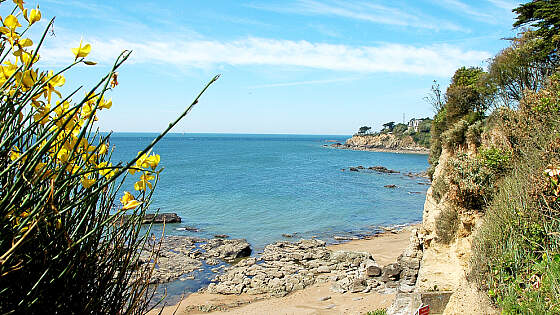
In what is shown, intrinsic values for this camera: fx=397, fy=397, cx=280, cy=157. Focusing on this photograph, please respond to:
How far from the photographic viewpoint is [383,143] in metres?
129

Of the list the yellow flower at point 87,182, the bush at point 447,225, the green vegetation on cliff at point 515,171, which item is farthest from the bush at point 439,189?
the yellow flower at point 87,182

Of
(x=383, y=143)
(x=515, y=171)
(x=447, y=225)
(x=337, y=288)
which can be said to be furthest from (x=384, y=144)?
(x=515, y=171)

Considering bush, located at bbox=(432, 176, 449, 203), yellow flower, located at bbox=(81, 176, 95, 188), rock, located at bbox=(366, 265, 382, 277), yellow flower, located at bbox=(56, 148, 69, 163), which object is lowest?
rock, located at bbox=(366, 265, 382, 277)

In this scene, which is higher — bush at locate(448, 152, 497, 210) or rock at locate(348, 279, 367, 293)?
bush at locate(448, 152, 497, 210)

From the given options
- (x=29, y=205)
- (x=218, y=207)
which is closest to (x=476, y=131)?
(x=29, y=205)

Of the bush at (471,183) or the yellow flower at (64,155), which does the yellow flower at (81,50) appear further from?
the bush at (471,183)

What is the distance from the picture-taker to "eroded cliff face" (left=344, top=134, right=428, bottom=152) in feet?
388

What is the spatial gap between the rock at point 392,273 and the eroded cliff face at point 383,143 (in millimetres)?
100696

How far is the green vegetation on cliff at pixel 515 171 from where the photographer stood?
550 centimetres

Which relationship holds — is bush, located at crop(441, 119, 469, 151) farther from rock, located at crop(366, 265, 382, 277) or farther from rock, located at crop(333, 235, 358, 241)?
rock, located at crop(333, 235, 358, 241)

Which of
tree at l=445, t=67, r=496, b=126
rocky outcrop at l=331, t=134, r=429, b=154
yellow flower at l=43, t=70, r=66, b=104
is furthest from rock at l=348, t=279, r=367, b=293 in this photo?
rocky outcrop at l=331, t=134, r=429, b=154

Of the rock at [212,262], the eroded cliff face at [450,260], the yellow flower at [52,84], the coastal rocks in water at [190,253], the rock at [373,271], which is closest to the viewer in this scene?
the yellow flower at [52,84]

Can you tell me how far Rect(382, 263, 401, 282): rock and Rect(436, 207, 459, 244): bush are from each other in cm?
507

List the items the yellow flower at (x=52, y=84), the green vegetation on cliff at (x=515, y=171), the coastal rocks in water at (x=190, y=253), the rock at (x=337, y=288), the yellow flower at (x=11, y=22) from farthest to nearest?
the coastal rocks in water at (x=190, y=253), the rock at (x=337, y=288), the green vegetation on cliff at (x=515, y=171), the yellow flower at (x=52, y=84), the yellow flower at (x=11, y=22)
